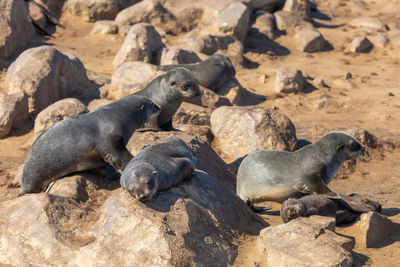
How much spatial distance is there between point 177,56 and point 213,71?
45.5 inches

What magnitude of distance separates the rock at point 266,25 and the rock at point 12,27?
713 cm

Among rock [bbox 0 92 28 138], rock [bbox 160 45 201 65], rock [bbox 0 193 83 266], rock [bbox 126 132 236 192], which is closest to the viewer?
rock [bbox 0 193 83 266]

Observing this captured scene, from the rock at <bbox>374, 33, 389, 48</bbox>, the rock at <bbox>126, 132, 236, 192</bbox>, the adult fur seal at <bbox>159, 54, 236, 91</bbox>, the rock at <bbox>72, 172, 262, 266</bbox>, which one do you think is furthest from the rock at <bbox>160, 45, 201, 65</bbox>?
the rock at <bbox>72, 172, 262, 266</bbox>

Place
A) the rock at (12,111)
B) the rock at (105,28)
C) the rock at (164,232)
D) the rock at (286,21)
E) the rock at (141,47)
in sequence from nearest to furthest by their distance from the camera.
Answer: the rock at (164,232), the rock at (12,111), the rock at (141,47), the rock at (105,28), the rock at (286,21)

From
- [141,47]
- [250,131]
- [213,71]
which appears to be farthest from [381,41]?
[250,131]

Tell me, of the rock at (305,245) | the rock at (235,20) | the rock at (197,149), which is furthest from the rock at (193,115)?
the rock at (235,20)

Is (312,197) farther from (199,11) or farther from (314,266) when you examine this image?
(199,11)

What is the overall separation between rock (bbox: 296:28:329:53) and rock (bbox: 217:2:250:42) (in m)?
1.76

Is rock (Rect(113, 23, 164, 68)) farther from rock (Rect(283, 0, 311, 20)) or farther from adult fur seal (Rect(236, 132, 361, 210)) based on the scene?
adult fur seal (Rect(236, 132, 361, 210))

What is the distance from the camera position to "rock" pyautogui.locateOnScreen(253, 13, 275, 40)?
57.5 feet

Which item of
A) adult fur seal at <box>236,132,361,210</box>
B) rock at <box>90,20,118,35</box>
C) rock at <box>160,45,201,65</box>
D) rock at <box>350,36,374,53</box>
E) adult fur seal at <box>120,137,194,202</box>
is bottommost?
rock at <box>350,36,374,53</box>

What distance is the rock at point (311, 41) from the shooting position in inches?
667

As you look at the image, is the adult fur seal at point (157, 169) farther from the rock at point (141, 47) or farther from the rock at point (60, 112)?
the rock at point (141, 47)

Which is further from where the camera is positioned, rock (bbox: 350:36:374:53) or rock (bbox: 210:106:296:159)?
rock (bbox: 350:36:374:53)
